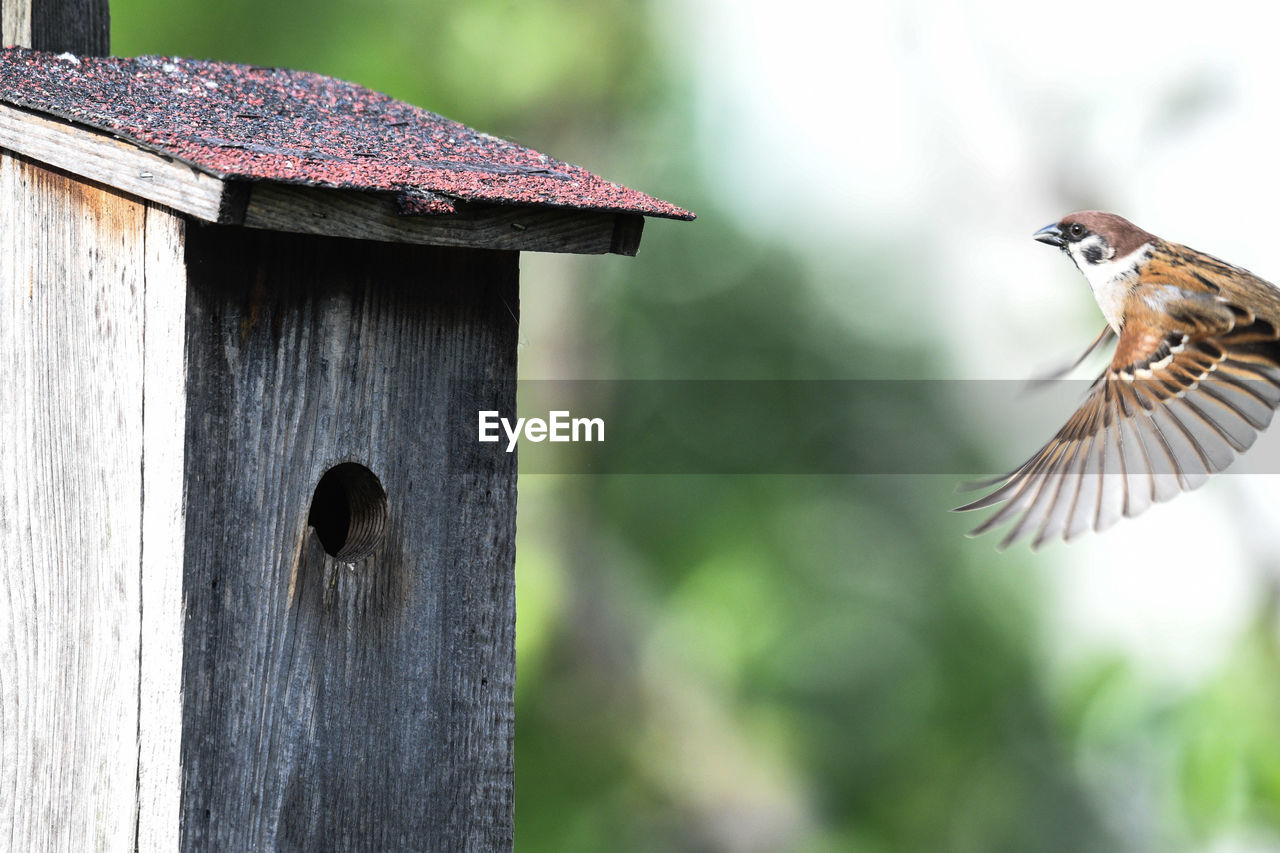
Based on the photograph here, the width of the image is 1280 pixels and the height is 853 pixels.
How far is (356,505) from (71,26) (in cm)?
74

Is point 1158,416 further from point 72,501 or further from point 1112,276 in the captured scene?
point 72,501

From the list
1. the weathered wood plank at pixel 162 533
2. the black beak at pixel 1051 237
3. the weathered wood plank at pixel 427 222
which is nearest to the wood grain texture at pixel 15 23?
the weathered wood plank at pixel 162 533

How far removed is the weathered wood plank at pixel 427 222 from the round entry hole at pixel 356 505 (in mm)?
274

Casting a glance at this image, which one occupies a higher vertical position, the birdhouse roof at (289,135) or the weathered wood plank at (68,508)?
the birdhouse roof at (289,135)

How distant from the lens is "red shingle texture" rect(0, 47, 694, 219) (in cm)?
124

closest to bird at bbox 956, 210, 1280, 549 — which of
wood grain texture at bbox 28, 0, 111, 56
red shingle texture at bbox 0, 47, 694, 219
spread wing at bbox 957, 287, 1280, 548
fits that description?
spread wing at bbox 957, 287, 1280, 548

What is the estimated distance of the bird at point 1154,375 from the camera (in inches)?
57.3

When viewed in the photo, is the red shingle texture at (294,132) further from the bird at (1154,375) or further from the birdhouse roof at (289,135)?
the bird at (1154,375)

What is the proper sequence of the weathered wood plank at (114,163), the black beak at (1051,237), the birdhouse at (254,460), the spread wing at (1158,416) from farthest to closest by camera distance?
the black beak at (1051,237) < the spread wing at (1158,416) < the birdhouse at (254,460) < the weathered wood plank at (114,163)

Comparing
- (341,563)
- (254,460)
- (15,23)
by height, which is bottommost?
(341,563)

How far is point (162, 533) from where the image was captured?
51.4 inches

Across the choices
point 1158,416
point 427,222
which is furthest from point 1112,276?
point 427,222

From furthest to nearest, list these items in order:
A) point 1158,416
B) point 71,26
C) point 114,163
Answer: point 71,26
point 1158,416
point 114,163

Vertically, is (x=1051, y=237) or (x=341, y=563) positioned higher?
(x=1051, y=237)
